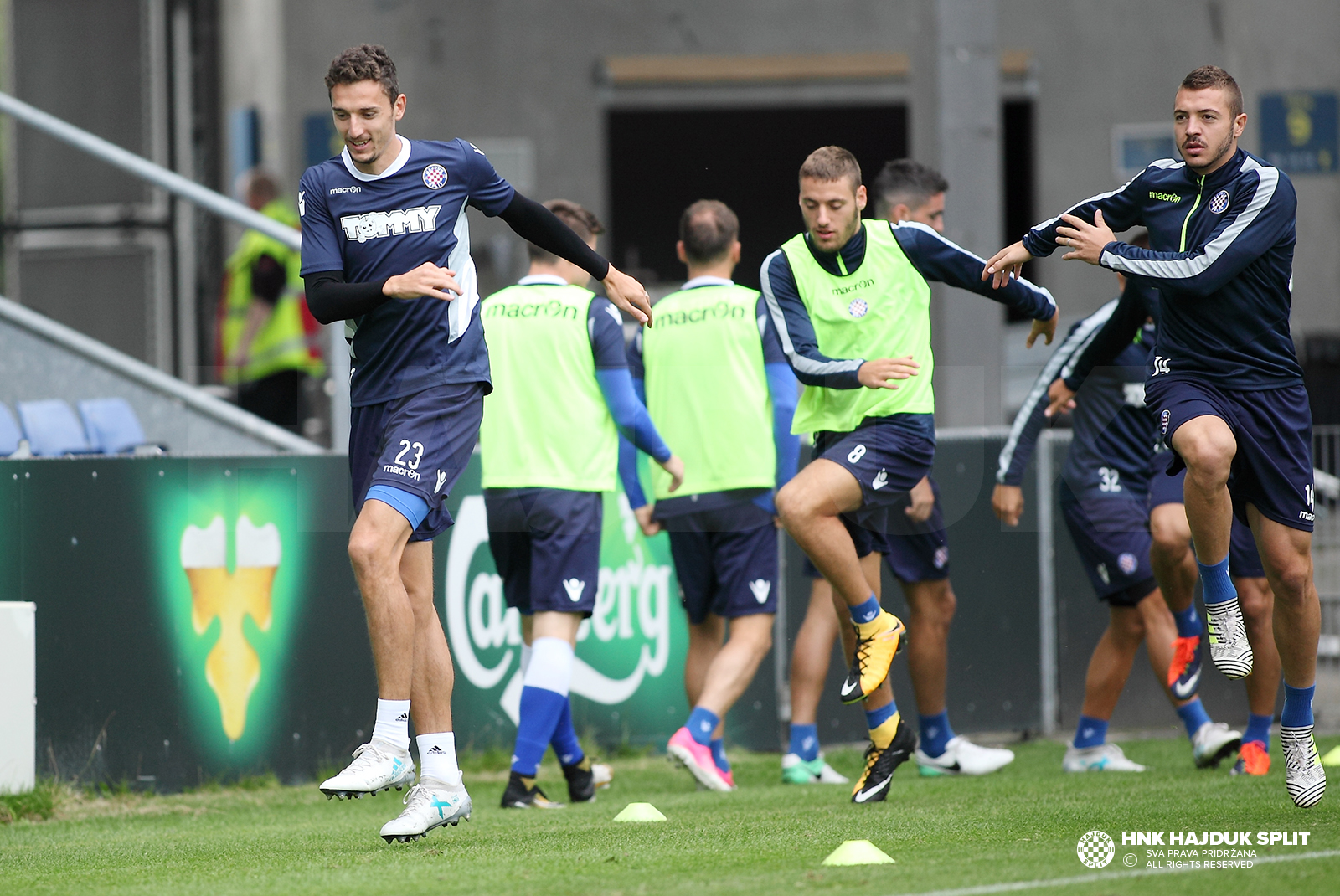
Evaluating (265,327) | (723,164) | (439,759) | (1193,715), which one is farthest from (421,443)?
(723,164)

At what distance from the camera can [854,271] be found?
678 centimetres

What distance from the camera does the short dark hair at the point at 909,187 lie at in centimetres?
792

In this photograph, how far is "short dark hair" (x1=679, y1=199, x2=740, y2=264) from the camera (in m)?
7.98

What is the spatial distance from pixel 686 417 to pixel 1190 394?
102 inches

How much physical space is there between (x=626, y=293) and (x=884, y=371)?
98 cm

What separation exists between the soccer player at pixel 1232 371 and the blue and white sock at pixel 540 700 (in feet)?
8.30

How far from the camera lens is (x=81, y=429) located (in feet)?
28.3

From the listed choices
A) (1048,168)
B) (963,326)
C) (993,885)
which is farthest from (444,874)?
(1048,168)

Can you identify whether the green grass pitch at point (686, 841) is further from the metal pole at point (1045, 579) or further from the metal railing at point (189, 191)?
the metal railing at point (189, 191)

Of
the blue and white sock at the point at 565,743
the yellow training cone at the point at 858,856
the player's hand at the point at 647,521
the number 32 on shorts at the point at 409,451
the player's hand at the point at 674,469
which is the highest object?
the number 32 on shorts at the point at 409,451

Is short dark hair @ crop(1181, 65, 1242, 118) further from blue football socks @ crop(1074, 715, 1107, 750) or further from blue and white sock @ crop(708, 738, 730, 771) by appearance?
blue and white sock @ crop(708, 738, 730, 771)

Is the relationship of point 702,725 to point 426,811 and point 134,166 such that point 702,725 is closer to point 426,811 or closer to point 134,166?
point 426,811

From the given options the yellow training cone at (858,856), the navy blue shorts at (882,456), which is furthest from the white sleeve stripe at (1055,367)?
the yellow training cone at (858,856)

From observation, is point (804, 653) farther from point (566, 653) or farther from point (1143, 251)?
point (1143, 251)
